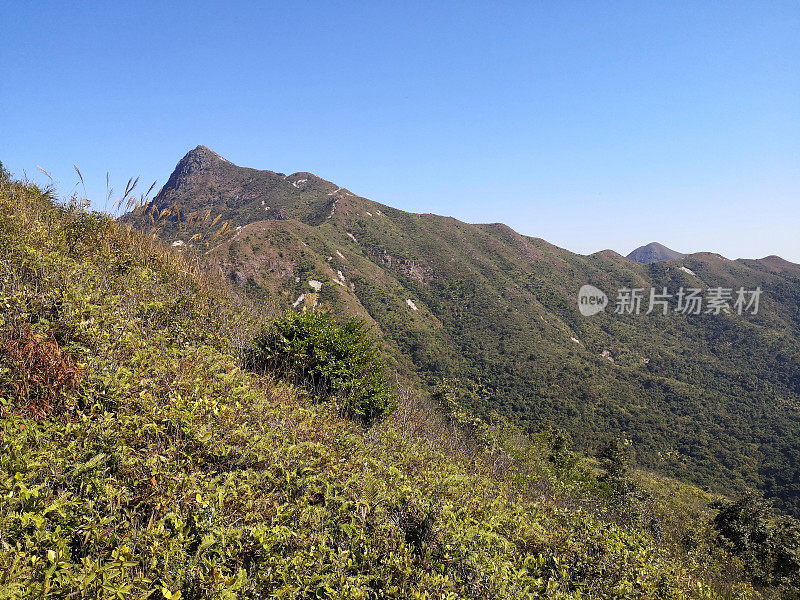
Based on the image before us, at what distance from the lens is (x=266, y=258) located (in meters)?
63.8

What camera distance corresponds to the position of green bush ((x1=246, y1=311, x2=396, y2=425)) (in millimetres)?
6590

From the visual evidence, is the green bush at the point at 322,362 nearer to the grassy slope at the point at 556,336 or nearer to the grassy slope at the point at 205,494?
the grassy slope at the point at 205,494

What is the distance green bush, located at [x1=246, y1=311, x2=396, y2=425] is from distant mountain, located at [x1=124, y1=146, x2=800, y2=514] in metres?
26.9

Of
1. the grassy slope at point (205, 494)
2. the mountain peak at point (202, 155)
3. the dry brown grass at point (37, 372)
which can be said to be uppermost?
the mountain peak at point (202, 155)

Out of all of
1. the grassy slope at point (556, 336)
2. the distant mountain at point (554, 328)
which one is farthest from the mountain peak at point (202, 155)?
the grassy slope at point (556, 336)

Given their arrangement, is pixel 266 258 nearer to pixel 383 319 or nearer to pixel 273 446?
pixel 383 319

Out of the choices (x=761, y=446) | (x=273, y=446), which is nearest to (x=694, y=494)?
(x=761, y=446)

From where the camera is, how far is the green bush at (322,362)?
259 inches

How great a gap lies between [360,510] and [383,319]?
68.9 metres

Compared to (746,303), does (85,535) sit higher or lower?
lower

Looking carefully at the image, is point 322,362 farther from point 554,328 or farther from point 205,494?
point 554,328

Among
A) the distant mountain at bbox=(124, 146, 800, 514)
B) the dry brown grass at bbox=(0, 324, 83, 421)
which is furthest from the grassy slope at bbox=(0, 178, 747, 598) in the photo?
the distant mountain at bbox=(124, 146, 800, 514)

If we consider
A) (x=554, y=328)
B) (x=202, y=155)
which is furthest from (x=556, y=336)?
(x=202, y=155)

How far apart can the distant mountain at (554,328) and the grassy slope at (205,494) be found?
2947 cm
